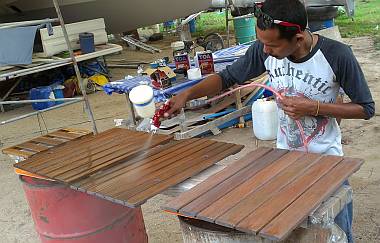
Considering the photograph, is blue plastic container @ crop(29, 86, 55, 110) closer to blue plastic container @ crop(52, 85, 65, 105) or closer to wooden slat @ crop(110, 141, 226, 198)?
blue plastic container @ crop(52, 85, 65, 105)

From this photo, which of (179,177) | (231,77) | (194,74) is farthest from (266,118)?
(179,177)

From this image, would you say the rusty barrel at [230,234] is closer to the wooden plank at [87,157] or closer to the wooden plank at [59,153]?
the wooden plank at [87,157]

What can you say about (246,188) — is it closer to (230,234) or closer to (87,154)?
(230,234)

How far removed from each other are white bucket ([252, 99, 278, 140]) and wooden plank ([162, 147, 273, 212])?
2.52 meters

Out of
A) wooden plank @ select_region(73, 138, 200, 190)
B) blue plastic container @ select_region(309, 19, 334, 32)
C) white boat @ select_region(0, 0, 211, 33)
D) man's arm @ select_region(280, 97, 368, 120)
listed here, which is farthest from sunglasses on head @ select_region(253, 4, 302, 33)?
white boat @ select_region(0, 0, 211, 33)

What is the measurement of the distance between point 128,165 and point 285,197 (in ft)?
2.71

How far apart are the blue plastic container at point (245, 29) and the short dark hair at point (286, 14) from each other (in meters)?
6.49

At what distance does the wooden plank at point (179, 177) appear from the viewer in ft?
5.59

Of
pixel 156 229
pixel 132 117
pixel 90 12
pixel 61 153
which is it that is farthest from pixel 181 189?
pixel 90 12

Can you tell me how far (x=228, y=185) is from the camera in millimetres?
1653

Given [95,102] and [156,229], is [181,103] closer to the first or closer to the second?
[156,229]

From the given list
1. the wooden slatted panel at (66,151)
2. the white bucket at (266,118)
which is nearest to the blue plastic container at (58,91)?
the white bucket at (266,118)

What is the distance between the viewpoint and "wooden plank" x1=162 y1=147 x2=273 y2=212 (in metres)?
1.57

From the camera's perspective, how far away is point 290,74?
1955 millimetres
